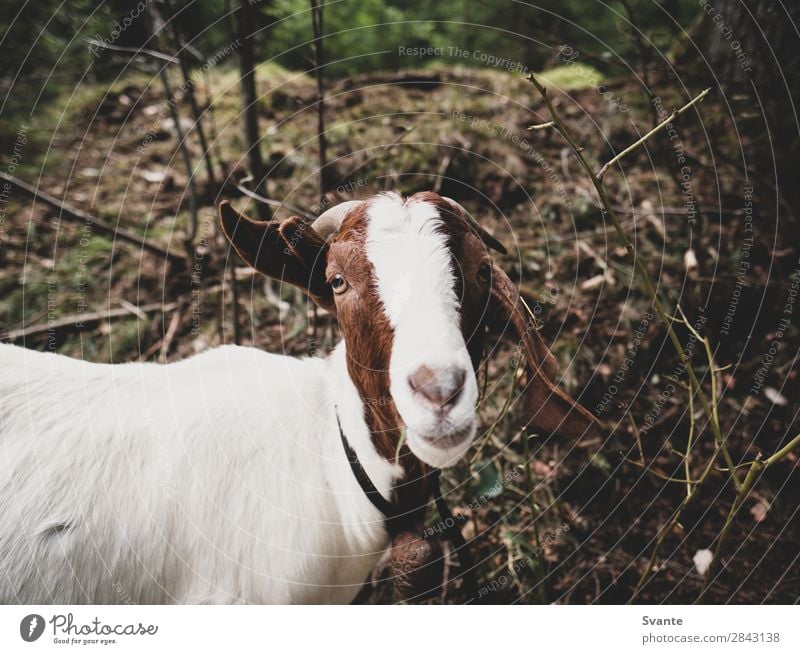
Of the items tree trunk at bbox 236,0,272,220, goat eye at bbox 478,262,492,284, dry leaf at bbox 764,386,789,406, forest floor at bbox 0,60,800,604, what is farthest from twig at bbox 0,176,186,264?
dry leaf at bbox 764,386,789,406

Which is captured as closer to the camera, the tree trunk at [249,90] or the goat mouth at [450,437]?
the goat mouth at [450,437]

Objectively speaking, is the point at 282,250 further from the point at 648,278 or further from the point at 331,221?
the point at 648,278

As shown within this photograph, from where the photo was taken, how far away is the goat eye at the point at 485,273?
136cm

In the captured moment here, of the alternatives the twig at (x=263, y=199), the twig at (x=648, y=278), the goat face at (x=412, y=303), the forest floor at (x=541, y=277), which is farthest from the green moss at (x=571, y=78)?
the goat face at (x=412, y=303)

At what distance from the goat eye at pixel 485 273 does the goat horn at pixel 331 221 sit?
41 centimetres

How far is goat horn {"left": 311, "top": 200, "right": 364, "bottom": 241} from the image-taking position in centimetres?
149

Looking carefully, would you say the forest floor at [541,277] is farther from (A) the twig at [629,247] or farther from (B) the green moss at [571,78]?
(A) the twig at [629,247]

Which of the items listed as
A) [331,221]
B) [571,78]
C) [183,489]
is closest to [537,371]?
[331,221]

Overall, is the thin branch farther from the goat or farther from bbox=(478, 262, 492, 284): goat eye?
bbox=(478, 262, 492, 284): goat eye

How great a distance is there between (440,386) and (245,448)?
875mm

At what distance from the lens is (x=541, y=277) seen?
106 inches

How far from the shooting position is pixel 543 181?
2.91 meters
